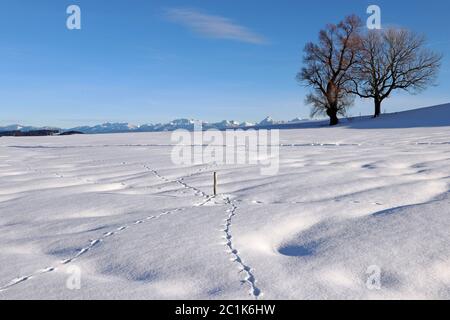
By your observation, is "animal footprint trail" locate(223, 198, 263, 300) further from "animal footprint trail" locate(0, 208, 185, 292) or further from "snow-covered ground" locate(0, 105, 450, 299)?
"animal footprint trail" locate(0, 208, 185, 292)

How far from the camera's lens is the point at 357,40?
2628cm

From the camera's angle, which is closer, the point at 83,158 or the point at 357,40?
the point at 83,158

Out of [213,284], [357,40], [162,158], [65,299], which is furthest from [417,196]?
[357,40]

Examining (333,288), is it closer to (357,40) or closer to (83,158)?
(83,158)

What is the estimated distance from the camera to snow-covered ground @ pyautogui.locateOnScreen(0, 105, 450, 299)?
2.19 meters

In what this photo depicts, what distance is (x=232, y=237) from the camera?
294 cm

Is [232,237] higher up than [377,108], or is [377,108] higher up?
[377,108]

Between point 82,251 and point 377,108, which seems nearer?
point 82,251

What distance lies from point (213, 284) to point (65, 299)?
771 millimetres

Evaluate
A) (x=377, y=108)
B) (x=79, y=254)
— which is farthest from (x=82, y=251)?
(x=377, y=108)

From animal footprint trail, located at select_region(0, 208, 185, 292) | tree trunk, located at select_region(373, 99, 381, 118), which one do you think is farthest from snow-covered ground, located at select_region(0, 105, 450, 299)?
tree trunk, located at select_region(373, 99, 381, 118)

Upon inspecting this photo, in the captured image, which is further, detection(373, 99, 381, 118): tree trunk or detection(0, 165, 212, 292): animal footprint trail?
detection(373, 99, 381, 118): tree trunk

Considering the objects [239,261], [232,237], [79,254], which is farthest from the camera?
[232,237]

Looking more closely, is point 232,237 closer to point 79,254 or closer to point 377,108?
point 79,254
